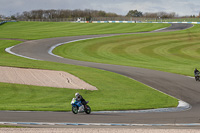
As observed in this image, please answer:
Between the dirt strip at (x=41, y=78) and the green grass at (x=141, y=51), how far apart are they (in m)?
15.6

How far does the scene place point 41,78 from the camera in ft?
93.9

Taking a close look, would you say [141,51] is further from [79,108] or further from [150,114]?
[79,108]

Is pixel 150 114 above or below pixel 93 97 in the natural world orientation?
above

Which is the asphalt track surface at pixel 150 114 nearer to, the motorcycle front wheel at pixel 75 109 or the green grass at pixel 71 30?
the motorcycle front wheel at pixel 75 109

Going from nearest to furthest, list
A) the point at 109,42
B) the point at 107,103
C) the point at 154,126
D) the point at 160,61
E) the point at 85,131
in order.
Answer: the point at 85,131
the point at 154,126
the point at 107,103
the point at 160,61
the point at 109,42

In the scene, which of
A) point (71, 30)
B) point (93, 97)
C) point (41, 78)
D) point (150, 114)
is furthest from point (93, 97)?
point (71, 30)

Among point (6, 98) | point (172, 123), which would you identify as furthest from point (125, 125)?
point (6, 98)

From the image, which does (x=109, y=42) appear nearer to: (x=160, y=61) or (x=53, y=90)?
(x=160, y=61)

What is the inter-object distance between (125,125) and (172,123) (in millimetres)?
2466

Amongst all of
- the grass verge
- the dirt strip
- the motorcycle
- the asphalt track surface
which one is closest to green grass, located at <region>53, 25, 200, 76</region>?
the asphalt track surface

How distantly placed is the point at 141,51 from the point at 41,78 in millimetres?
32641

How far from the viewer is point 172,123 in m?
16.1

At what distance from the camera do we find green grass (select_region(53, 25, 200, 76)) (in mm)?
47719

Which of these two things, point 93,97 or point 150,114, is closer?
point 150,114
